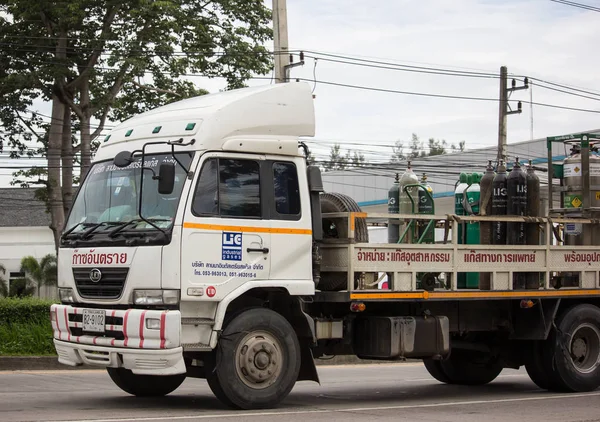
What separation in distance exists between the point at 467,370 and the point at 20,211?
4950cm

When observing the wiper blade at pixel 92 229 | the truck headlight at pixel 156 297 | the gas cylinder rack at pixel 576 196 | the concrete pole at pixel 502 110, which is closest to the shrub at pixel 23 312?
the wiper blade at pixel 92 229

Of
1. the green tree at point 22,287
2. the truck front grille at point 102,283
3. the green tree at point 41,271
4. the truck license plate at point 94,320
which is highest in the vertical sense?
the truck front grille at point 102,283

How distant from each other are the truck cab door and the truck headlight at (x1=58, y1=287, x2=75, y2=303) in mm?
1478

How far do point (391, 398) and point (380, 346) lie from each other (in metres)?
1.44

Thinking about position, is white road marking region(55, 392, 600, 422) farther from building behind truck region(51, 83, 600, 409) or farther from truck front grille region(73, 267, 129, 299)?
truck front grille region(73, 267, 129, 299)

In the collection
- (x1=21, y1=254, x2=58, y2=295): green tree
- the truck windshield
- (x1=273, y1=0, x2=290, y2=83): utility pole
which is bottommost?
(x1=21, y1=254, x2=58, y2=295): green tree

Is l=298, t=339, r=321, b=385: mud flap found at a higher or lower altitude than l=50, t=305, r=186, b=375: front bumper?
lower

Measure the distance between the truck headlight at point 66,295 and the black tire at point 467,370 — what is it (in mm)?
5628

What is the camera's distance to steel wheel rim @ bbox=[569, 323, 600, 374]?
41.5 ft

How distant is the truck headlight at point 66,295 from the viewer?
10195 millimetres

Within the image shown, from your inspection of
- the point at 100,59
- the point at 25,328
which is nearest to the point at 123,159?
the point at 25,328

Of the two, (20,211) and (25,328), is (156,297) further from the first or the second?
(20,211)

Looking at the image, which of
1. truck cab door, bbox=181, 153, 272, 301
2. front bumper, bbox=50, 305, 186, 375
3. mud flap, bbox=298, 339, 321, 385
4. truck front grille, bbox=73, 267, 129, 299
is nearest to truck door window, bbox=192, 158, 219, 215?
truck cab door, bbox=181, 153, 272, 301

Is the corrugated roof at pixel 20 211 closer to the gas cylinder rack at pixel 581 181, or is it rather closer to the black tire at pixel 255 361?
the gas cylinder rack at pixel 581 181
